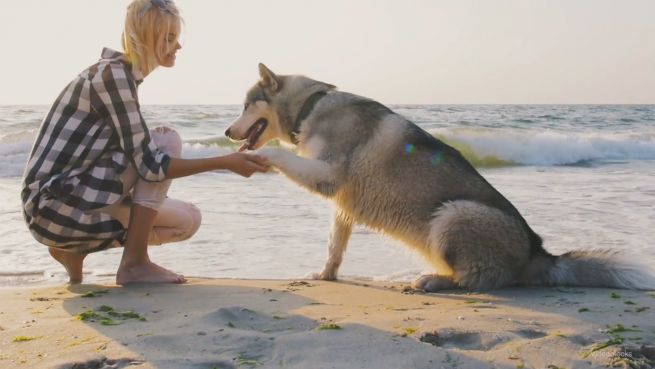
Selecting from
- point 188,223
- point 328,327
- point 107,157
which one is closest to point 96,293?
point 107,157

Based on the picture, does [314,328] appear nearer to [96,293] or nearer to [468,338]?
[468,338]

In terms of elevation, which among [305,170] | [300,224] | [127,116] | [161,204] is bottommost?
[300,224]

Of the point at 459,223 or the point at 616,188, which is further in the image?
the point at 616,188

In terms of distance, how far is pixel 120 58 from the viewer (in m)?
3.77

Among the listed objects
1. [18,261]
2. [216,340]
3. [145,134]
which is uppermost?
[145,134]

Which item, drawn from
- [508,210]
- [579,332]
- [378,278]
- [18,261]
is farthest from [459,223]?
[18,261]

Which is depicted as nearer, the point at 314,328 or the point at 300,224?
the point at 314,328

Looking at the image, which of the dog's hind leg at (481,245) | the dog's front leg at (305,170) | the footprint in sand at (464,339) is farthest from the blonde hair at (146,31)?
the footprint in sand at (464,339)

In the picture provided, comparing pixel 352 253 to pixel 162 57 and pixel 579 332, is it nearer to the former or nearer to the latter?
pixel 162 57

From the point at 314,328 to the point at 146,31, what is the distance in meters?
1.80

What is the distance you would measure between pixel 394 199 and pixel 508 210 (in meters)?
0.69

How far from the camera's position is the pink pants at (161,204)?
3.99m

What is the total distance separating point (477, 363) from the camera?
8.26 ft

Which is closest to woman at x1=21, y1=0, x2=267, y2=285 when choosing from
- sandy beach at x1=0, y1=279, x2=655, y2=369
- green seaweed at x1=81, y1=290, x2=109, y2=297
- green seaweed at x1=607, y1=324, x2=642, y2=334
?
green seaweed at x1=81, y1=290, x2=109, y2=297
